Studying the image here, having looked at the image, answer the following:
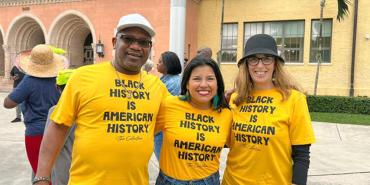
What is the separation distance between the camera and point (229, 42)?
20531mm

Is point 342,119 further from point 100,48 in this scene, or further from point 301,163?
point 100,48

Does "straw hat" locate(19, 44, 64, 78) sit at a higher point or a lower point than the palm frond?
lower

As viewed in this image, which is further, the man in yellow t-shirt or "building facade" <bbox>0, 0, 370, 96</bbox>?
"building facade" <bbox>0, 0, 370, 96</bbox>

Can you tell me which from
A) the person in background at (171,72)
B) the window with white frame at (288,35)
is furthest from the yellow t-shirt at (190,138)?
the window with white frame at (288,35)

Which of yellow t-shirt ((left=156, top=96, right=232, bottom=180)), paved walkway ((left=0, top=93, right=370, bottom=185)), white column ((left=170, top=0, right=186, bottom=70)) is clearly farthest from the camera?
white column ((left=170, top=0, right=186, bottom=70))

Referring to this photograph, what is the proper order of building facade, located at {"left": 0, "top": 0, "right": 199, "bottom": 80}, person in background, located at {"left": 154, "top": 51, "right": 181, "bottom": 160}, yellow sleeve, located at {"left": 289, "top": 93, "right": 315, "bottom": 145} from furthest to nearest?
building facade, located at {"left": 0, "top": 0, "right": 199, "bottom": 80}
person in background, located at {"left": 154, "top": 51, "right": 181, "bottom": 160}
yellow sleeve, located at {"left": 289, "top": 93, "right": 315, "bottom": 145}

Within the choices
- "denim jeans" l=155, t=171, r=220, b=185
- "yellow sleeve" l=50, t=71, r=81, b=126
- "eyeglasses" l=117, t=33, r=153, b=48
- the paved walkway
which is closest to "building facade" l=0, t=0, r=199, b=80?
the paved walkway

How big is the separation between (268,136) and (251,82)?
1.39 ft

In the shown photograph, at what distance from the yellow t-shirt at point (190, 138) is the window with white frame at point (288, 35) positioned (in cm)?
1680

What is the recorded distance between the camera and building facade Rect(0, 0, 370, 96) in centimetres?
1739

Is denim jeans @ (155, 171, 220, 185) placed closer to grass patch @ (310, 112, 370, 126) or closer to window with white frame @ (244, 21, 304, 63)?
grass patch @ (310, 112, 370, 126)

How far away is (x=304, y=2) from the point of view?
60.1 feet

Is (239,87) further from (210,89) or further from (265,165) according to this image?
(265,165)

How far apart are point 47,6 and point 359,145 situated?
2001 cm
